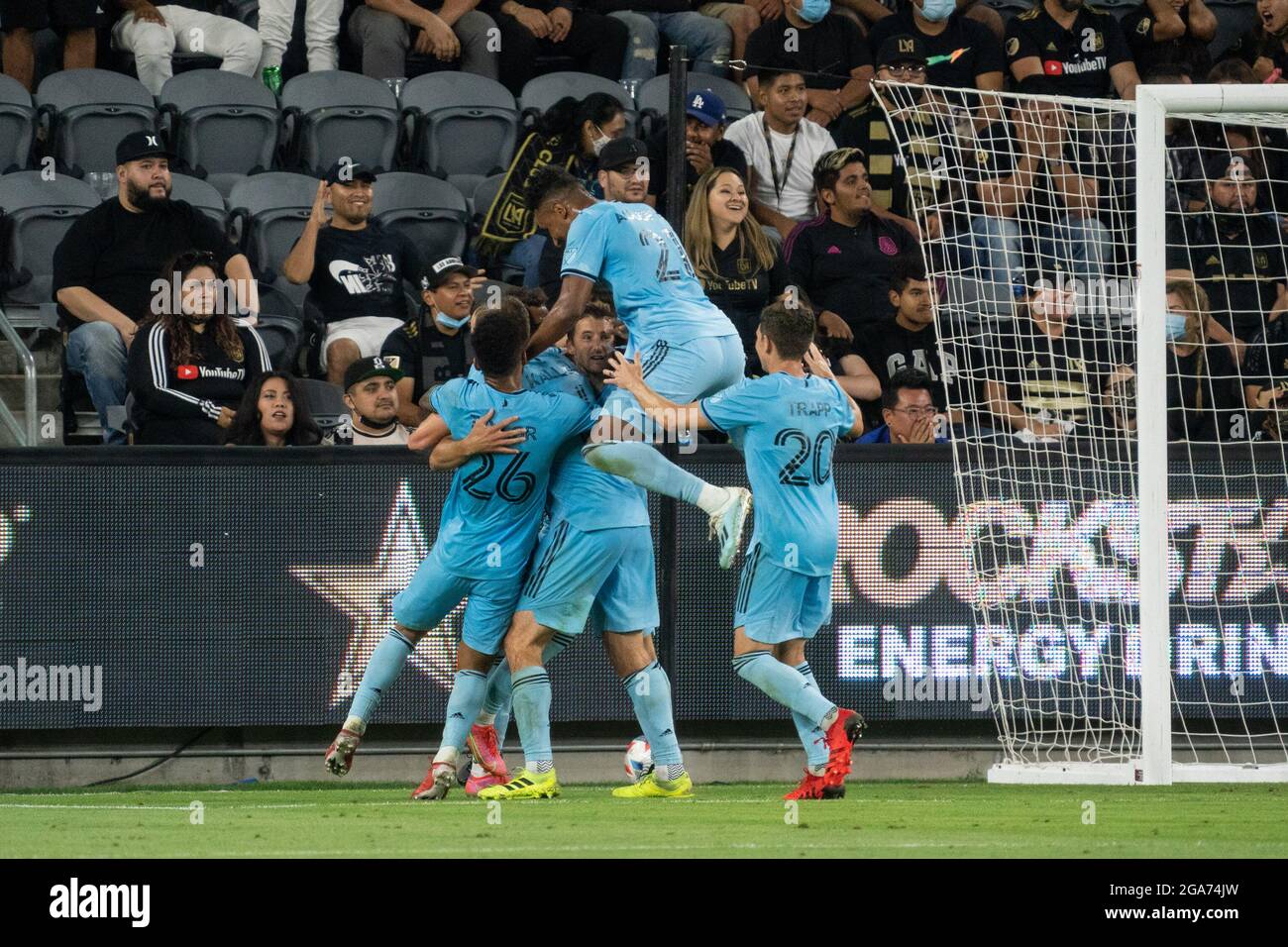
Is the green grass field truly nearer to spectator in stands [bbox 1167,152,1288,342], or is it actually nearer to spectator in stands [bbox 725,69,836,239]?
spectator in stands [bbox 1167,152,1288,342]

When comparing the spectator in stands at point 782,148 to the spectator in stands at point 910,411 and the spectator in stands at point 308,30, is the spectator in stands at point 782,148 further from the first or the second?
the spectator in stands at point 308,30

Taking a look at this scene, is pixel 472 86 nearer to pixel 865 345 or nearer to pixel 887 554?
pixel 865 345

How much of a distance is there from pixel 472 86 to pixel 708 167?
2328 millimetres

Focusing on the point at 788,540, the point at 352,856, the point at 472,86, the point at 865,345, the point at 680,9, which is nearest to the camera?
the point at 352,856

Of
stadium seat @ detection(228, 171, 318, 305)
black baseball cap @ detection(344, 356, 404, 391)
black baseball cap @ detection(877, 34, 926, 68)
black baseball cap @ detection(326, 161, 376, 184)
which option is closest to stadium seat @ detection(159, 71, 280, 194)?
stadium seat @ detection(228, 171, 318, 305)

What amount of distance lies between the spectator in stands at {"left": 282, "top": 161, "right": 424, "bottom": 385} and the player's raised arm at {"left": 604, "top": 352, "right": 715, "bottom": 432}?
141 inches

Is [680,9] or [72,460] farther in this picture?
[680,9]

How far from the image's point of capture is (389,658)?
911cm

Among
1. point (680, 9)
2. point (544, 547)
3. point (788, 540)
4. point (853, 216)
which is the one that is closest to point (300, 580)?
point (544, 547)

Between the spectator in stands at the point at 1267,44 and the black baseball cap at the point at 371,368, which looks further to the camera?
the spectator in stands at the point at 1267,44

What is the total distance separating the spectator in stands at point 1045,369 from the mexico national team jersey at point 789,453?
1.87 meters

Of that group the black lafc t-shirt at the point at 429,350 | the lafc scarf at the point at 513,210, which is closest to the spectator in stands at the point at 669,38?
the lafc scarf at the point at 513,210

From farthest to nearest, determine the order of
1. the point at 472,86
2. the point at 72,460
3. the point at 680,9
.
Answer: the point at 680,9 → the point at 472,86 → the point at 72,460

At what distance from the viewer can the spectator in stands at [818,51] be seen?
45.6ft
